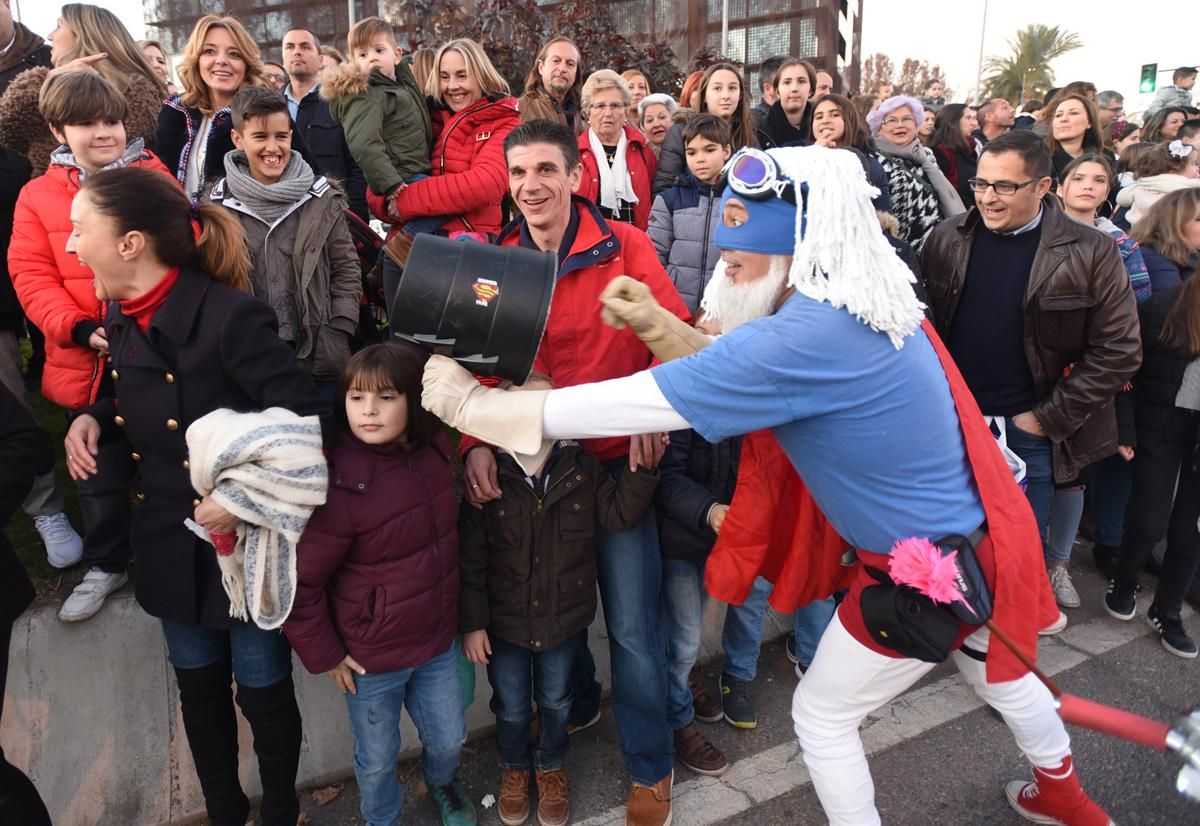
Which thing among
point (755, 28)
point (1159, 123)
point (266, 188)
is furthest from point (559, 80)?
point (755, 28)

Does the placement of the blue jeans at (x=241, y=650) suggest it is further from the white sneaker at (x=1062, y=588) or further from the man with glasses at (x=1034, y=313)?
the white sneaker at (x=1062, y=588)

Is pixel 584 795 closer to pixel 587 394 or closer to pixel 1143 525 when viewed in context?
pixel 587 394

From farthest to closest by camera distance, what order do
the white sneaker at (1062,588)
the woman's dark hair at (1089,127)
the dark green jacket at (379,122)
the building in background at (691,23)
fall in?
1. the building in background at (691,23)
2. the woman's dark hair at (1089,127)
3. the white sneaker at (1062,588)
4. the dark green jacket at (379,122)

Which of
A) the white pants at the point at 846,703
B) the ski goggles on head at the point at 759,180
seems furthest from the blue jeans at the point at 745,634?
the ski goggles on head at the point at 759,180

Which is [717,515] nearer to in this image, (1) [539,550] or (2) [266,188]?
(1) [539,550]

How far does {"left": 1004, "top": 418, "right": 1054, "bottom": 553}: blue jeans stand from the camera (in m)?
3.71

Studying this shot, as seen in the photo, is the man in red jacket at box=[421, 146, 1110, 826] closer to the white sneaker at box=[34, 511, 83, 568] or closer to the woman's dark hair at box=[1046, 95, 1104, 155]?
the white sneaker at box=[34, 511, 83, 568]

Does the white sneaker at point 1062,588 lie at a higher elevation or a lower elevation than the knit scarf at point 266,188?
lower

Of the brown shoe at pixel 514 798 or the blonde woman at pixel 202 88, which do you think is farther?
the blonde woman at pixel 202 88

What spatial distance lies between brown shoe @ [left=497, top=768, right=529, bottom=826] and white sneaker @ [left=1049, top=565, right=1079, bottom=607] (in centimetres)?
306

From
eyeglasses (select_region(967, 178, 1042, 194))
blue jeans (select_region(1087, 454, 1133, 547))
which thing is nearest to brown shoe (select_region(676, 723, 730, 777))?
eyeglasses (select_region(967, 178, 1042, 194))

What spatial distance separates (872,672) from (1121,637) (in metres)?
2.57

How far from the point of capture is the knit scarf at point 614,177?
453 centimetres

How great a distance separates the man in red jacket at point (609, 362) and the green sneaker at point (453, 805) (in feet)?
1.82
